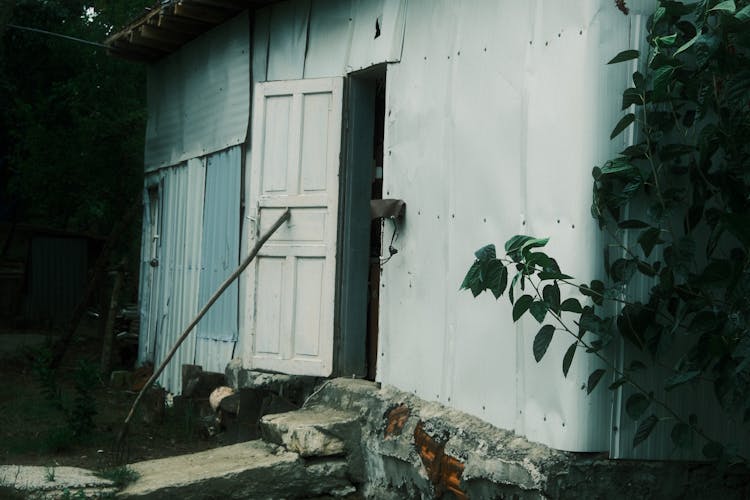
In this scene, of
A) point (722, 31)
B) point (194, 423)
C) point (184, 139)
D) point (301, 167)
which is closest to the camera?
point (722, 31)

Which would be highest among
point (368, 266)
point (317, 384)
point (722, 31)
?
point (722, 31)

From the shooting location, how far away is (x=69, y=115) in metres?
16.1

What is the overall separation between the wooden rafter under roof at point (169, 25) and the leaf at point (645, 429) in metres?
4.71

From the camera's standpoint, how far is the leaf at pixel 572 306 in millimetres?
3623

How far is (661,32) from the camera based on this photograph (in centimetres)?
363

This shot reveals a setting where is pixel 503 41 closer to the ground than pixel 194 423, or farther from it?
farther from it

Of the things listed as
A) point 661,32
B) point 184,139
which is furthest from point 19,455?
point 661,32

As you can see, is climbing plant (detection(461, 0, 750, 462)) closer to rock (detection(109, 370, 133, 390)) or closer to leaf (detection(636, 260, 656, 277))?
leaf (detection(636, 260, 656, 277))

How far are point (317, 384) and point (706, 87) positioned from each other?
3385 mm

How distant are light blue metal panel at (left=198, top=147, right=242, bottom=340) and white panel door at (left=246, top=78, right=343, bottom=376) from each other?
145 centimetres

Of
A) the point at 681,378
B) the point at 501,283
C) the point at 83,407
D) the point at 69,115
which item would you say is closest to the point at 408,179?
the point at 501,283

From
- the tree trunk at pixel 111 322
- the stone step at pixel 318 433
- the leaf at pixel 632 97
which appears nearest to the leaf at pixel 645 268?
the leaf at pixel 632 97

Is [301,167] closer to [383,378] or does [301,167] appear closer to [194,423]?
[383,378]

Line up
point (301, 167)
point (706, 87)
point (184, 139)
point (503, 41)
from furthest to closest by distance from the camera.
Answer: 1. point (184, 139)
2. point (301, 167)
3. point (503, 41)
4. point (706, 87)
